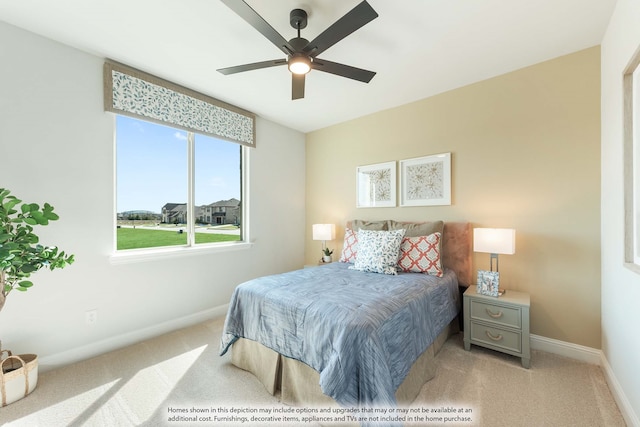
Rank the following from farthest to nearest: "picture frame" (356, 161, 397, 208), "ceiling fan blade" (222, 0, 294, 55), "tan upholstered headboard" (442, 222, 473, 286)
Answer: "picture frame" (356, 161, 397, 208), "tan upholstered headboard" (442, 222, 473, 286), "ceiling fan blade" (222, 0, 294, 55)

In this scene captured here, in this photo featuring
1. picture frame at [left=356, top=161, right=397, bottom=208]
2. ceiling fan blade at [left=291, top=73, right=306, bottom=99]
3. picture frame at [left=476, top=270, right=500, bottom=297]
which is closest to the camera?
ceiling fan blade at [left=291, top=73, right=306, bottom=99]

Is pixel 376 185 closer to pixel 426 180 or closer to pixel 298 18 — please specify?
pixel 426 180

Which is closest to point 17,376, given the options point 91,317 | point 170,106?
point 91,317

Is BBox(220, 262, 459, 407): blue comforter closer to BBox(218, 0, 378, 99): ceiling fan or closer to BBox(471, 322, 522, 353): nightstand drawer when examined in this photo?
BBox(471, 322, 522, 353): nightstand drawer

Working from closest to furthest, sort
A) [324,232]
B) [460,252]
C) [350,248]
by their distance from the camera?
1. [460,252]
2. [350,248]
3. [324,232]

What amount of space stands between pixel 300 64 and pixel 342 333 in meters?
1.72

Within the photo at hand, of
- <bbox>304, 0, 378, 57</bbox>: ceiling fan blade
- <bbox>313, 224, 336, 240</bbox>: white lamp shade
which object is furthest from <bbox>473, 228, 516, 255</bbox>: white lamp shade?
<bbox>304, 0, 378, 57</bbox>: ceiling fan blade

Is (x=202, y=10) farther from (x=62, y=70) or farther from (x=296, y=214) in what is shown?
(x=296, y=214)

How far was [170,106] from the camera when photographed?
2.75 metres

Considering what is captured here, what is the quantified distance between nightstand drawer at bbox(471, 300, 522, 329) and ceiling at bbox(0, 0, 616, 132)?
2.16 m

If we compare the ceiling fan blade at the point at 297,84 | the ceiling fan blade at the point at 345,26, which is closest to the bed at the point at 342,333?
the ceiling fan blade at the point at 297,84

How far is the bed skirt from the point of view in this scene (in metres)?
1.62

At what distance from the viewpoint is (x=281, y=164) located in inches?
159

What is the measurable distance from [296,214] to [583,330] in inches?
136
